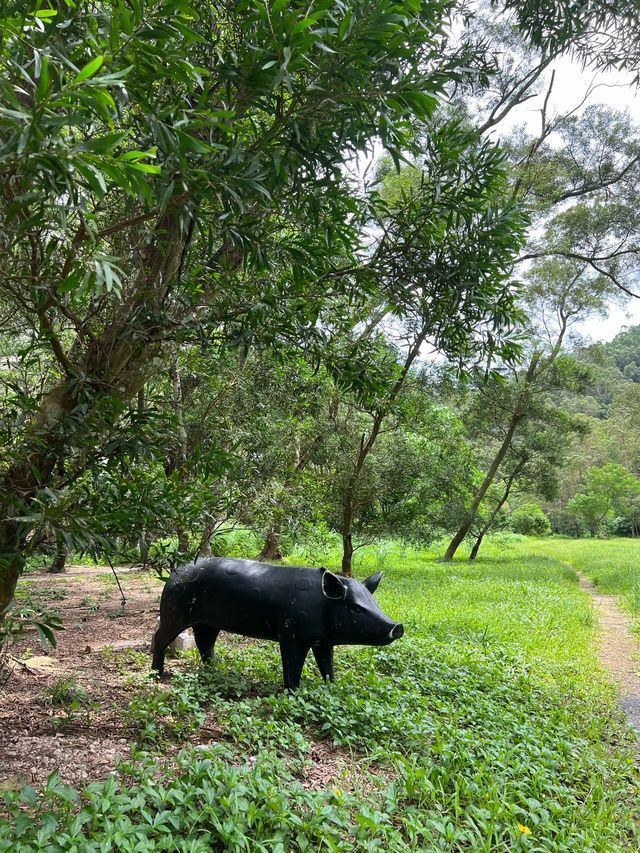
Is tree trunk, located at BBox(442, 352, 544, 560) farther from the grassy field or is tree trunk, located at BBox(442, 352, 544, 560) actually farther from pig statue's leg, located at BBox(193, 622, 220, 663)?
pig statue's leg, located at BBox(193, 622, 220, 663)

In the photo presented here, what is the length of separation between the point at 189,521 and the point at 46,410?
1.00 meters

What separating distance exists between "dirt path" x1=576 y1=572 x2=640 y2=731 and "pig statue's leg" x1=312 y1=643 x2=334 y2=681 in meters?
2.76

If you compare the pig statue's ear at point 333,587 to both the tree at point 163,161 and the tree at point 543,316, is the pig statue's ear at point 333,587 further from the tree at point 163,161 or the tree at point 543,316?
the tree at point 543,316

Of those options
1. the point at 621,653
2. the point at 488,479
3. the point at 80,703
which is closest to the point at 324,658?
the point at 80,703

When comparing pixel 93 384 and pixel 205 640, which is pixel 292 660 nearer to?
pixel 205 640

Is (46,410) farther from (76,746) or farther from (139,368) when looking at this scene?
(76,746)

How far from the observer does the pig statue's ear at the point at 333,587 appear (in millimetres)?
4844

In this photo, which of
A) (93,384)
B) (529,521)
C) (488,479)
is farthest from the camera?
(529,521)

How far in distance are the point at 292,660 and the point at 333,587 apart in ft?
2.23

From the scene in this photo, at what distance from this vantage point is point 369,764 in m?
3.93

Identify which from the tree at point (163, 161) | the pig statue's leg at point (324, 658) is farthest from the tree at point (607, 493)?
the tree at point (163, 161)

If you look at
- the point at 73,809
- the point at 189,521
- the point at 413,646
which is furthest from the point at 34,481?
the point at 413,646

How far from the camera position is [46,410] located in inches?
131

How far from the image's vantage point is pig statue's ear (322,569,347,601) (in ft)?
15.9
